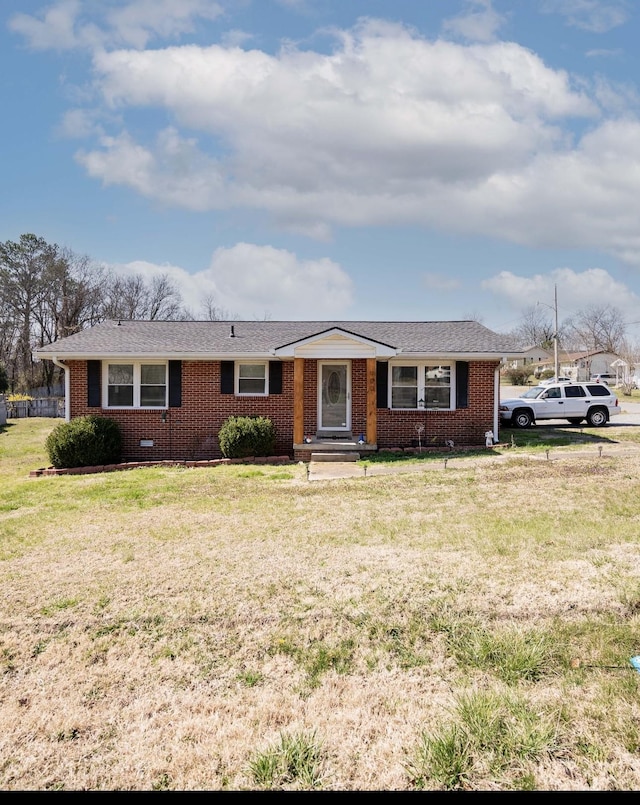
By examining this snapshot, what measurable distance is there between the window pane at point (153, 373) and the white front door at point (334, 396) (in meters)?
4.37

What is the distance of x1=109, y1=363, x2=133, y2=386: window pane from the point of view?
14258mm

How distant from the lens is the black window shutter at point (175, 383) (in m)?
14.1

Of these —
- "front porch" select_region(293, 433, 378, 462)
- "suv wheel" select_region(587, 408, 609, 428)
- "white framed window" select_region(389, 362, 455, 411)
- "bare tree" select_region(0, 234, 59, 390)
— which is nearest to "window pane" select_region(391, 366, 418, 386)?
"white framed window" select_region(389, 362, 455, 411)

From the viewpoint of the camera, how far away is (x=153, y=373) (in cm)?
1427

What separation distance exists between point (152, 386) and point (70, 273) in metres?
36.9

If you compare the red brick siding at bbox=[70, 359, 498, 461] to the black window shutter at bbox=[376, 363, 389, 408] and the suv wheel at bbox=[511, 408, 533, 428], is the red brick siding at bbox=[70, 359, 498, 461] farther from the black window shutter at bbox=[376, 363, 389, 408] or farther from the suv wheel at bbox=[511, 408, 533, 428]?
the suv wheel at bbox=[511, 408, 533, 428]

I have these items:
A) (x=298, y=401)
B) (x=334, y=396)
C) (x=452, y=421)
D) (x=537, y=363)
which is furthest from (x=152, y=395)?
(x=537, y=363)

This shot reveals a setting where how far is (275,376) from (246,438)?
6.86 feet

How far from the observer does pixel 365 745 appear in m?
2.70

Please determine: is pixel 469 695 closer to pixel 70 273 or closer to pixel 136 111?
pixel 136 111

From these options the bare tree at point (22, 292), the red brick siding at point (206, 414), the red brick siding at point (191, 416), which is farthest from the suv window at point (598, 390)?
the bare tree at point (22, 292)

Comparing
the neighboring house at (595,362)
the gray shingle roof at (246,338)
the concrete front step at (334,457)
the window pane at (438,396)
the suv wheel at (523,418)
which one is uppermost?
the neighboring house at (595,362)

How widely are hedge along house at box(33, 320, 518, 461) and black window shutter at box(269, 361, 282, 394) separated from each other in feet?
0.09

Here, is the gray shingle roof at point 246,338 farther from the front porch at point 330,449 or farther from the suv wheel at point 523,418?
the suv wheel at point 523,418
